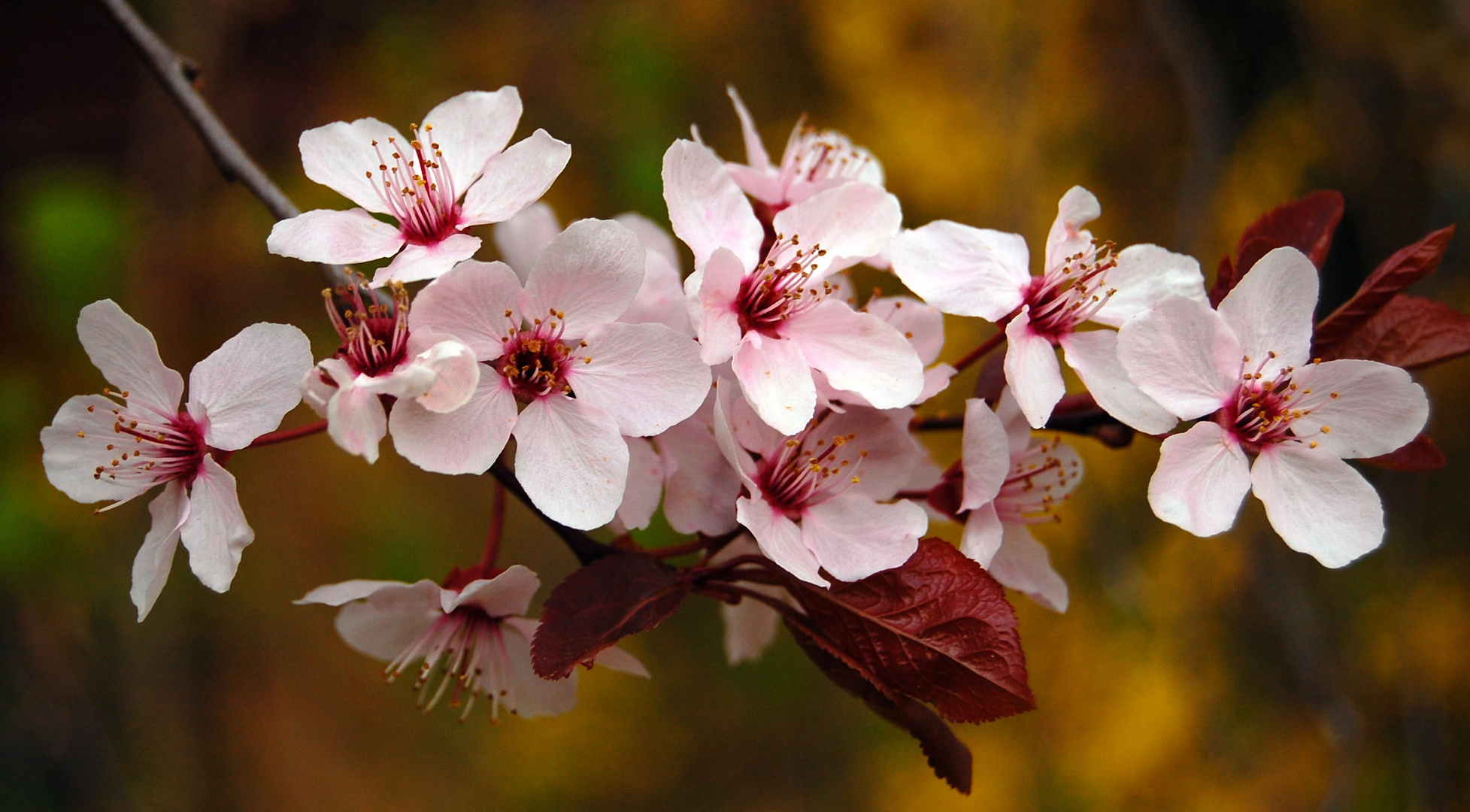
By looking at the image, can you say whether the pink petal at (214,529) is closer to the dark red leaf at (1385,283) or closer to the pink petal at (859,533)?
the pink petal at (859,533)

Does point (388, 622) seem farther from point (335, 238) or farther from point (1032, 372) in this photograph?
point (1032, 372)

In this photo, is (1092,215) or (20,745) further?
(20,745)

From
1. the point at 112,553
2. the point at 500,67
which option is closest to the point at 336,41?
the point at 500,67

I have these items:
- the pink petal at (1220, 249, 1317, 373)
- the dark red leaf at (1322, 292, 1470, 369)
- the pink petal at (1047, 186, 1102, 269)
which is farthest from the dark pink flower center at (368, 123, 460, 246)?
the dark red leaf at (1322, 292, 1470, 369)

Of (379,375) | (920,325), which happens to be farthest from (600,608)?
(920,325)

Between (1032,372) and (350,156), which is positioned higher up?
(350,156)

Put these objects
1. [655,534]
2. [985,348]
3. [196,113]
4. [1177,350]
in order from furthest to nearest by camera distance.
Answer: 1. [655,534]
2. [196,113]
3. [985,348]
4. [1177,350]

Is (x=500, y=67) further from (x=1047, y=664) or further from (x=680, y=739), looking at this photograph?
(x=1047, y=664)
